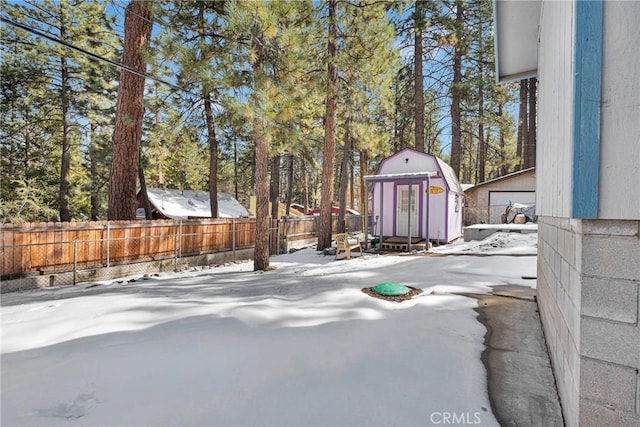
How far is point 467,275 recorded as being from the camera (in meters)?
5.54

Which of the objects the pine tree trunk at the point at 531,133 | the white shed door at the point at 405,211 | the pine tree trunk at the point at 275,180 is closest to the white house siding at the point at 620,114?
the white shed door at the point at 405,211

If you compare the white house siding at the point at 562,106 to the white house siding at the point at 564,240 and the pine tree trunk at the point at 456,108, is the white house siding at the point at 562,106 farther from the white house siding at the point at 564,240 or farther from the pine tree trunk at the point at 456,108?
the pine tree trunk at the point at 456,108

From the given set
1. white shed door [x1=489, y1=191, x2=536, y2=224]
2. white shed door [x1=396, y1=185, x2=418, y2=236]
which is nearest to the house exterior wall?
white shed door [x1=396, y1=185, x2=418, y2=236]

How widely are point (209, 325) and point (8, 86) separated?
1563 centimetres

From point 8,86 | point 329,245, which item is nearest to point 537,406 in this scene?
point 329,245

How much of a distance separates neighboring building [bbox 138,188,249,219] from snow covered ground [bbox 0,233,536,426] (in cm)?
1716

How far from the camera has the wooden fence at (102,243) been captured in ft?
23.0

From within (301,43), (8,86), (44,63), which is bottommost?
(301,43)

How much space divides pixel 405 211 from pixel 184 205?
15610 millimetres

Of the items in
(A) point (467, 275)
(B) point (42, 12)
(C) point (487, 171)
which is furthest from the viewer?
(C) point (487, 171)

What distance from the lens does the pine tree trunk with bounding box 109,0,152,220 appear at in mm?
8406

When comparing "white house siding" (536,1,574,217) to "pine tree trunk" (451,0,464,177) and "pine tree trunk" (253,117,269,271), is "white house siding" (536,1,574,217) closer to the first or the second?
"pine tree trunk" (253,117,269,271)

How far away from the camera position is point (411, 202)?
→ 12.0 meters

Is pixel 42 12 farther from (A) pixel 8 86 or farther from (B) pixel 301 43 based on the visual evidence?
(B) pixel 301 43
